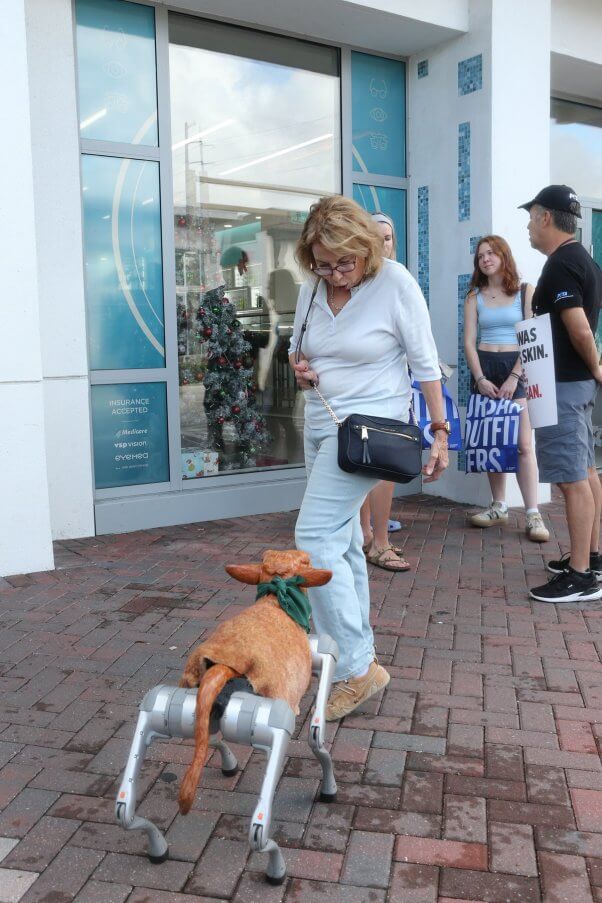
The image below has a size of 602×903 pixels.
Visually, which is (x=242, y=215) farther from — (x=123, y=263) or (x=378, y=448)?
(x=378, y=448)

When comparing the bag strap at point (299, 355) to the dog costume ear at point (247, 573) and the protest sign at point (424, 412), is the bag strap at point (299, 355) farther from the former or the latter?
the protest sign at point (424, 412)

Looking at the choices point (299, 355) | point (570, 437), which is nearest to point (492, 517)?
point (570, 437)

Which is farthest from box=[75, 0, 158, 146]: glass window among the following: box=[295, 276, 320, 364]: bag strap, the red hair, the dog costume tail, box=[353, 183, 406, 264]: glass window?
the dog costume tail

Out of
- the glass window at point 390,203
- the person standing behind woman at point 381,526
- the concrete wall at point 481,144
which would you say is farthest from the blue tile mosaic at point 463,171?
the person standing behind woman at point 381,526

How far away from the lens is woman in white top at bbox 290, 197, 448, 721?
120 inches

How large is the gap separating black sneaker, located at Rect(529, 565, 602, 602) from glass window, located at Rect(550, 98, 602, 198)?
5.49 metres

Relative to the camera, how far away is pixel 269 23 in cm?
671

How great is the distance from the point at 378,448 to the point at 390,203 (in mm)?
5052

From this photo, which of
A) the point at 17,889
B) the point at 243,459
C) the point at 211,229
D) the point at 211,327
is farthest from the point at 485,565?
the point at 17,889

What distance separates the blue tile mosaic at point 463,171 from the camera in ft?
23.0

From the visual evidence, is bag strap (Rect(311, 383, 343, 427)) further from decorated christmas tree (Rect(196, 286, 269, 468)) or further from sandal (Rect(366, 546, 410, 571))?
decorated christmas tree (Rect(196, 286, 269, 468))

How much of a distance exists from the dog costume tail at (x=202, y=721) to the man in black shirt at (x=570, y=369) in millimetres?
2888

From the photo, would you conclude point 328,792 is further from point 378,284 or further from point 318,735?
point 378,284

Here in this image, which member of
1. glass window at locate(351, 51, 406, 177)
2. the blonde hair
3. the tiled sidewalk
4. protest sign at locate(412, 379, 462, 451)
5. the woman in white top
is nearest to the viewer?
the tiled sidewalk
